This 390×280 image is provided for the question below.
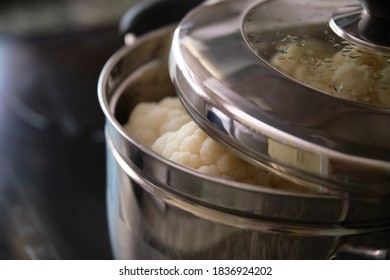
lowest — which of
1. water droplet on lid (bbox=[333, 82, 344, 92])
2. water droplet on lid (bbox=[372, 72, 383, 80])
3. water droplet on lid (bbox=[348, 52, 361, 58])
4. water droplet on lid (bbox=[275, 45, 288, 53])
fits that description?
water droplet on lid (bbox=[333, 82, 344, 92])

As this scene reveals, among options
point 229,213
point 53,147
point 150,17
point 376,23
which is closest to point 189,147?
point 229,213

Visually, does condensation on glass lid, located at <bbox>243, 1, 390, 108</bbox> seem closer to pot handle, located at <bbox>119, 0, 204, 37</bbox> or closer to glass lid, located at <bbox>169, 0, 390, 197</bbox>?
glass lid, located at <bbox>169, 0, 390, 197</bbox>

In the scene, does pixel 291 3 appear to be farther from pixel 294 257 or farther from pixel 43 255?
pixel 43 255

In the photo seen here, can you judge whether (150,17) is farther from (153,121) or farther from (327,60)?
(327,60)

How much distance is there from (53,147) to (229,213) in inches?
25.0

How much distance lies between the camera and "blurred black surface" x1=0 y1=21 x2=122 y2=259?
0.90 meters

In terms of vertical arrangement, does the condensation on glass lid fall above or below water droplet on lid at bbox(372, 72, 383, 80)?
above

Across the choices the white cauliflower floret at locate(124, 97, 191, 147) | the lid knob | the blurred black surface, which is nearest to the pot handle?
the white cauliflower floret at locate(124, 97, 191, 147)

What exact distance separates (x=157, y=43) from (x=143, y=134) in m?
0.16

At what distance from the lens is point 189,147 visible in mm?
641

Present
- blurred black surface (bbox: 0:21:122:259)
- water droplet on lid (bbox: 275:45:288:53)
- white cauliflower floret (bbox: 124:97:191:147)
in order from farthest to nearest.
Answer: blurred black surface (bbox: 0:21:122:259), white cauliflower floret (bbox: 124:97:191:147), water droplet on lid (bbox: 275:45:288:53)

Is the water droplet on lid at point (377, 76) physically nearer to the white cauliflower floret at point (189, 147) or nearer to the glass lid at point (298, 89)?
the glass lid at point (298, 89)

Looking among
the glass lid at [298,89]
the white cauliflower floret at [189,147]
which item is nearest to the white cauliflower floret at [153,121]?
the white cauliflower floret at [189,147]

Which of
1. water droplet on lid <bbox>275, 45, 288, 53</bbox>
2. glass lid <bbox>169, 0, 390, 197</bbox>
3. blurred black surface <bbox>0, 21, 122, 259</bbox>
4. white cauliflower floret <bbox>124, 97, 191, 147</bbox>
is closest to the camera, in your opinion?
glass lid <bbox>169, 0, 390, 197</bbox>
